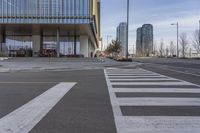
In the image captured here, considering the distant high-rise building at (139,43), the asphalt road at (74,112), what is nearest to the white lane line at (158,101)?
the asphalt road at (74,112)

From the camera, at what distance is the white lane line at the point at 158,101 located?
9.45 metres

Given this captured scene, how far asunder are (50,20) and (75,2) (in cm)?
521

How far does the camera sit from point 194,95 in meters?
11.3

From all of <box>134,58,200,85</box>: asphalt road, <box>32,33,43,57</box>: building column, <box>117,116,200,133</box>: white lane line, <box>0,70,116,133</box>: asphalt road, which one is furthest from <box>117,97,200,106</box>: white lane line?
<box>32,33,43,57</box>: building column

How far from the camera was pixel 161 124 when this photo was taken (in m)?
6.97

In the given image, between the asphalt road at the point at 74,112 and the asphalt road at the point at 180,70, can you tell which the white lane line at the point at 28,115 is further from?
the asphalt road at the point at 180,70

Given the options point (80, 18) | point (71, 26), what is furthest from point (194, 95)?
point (71, 26)

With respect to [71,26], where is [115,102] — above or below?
below

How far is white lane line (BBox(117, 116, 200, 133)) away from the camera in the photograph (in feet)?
21.2

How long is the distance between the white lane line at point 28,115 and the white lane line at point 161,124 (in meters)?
1.97

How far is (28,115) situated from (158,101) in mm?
4035

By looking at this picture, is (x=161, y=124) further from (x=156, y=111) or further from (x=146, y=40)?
(x=146, y=40)

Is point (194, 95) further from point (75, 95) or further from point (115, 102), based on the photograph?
point (75, 95)

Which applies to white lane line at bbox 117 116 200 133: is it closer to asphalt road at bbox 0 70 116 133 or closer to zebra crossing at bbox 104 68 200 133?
Result: zebra crossing at bbox 104 68 200 133
